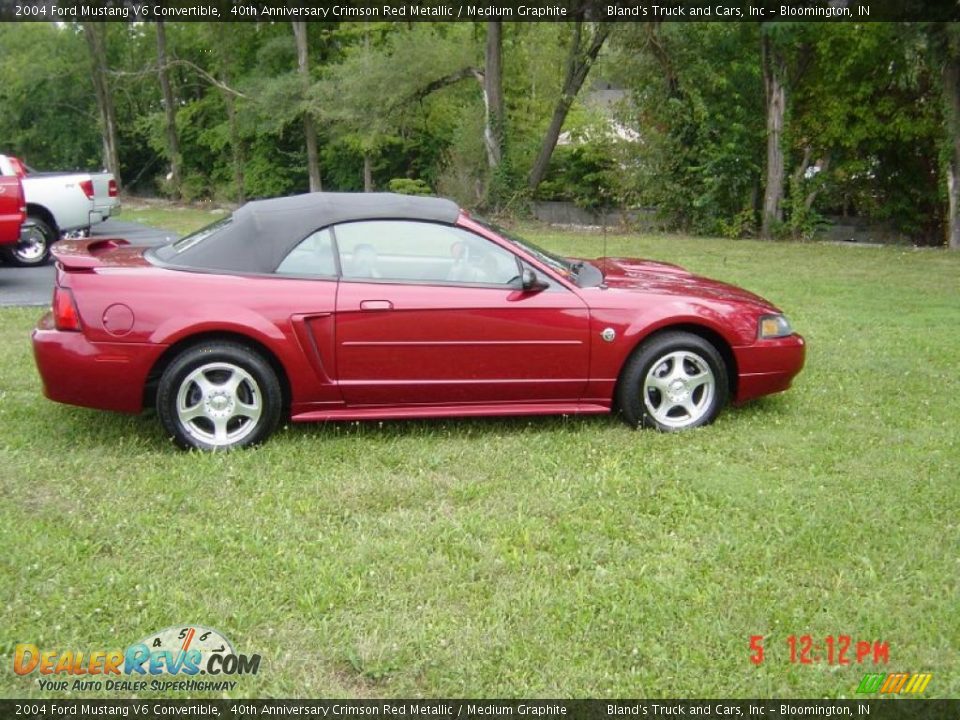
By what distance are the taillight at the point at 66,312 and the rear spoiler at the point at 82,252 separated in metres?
0.16

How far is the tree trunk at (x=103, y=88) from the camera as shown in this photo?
123 feet

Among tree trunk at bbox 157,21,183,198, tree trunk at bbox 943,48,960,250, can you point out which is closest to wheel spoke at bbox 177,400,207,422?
tree trunk at bbox 943,48,960,250

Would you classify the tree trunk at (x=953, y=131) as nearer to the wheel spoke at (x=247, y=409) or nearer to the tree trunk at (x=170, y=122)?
the wheel spoke at (x=247, y=409)

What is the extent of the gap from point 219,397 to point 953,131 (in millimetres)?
16342

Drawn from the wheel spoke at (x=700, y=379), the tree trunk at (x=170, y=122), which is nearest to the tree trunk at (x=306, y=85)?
the tree trunk at (x=170, y=122)

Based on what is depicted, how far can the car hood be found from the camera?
228 inches

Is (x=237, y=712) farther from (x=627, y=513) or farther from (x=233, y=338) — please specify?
(x=233, y=338)

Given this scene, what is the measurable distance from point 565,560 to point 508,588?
1.13ft

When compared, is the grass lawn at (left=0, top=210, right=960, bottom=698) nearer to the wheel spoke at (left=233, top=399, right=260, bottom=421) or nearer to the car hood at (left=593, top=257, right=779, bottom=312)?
the wheel spoke at (left=233, top=399, right=260, bottom=421)

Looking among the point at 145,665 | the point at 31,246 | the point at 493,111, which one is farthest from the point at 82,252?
the point at 493,111

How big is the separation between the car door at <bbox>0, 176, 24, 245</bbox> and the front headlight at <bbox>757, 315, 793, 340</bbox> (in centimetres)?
915

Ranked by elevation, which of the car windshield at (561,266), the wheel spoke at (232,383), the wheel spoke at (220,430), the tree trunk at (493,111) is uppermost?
the tree trunk at (493,111)

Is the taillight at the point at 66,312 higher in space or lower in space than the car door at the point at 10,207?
lower

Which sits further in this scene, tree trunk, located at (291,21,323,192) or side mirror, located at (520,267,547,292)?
tree trunk, located at (291,21,323,192)
